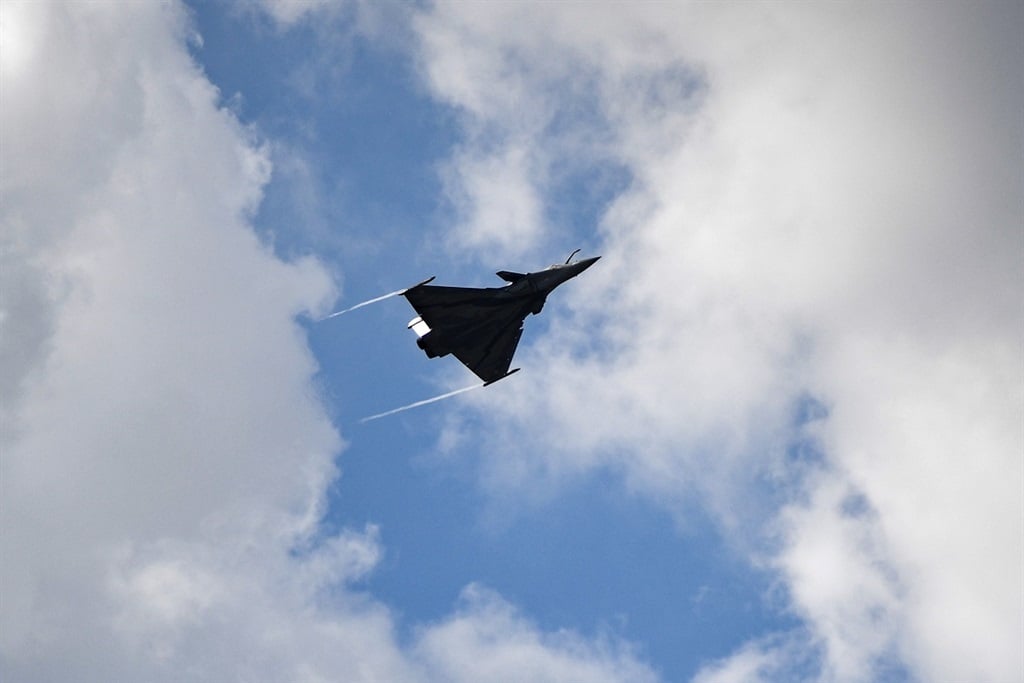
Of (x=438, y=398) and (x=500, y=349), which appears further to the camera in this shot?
(x=500, y=349)

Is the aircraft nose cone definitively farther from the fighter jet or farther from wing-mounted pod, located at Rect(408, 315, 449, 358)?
wing-mounted pod, located at Rect(408, 315, 449, 358)

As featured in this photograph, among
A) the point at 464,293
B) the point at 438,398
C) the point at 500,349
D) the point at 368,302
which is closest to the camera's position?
the point at 368,302

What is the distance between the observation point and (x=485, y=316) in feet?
258

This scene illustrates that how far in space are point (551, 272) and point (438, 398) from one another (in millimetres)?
17316

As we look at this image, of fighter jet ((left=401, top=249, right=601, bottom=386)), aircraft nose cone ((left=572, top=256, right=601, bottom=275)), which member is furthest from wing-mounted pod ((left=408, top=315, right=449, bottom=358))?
aircraft nose cone ((left=572, top=256, right=601, bottom=275))

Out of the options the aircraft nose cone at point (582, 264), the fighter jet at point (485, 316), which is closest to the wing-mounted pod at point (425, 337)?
the fighter jet at point (485, 316)

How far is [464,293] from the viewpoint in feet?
250

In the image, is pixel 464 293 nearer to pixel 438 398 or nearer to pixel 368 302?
pixel 438 398

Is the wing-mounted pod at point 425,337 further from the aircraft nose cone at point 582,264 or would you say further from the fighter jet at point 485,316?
the aircraft nose cone at point 582,264

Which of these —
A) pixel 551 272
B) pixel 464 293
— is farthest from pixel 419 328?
pixel 551 272

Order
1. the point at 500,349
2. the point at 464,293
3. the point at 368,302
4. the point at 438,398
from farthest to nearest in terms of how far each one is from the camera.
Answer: the point at 500,349 < the point at 464,293 < the point at 438,398 < the point at 368,302

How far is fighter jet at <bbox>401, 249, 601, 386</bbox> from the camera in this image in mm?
75875

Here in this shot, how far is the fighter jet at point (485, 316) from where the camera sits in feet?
249

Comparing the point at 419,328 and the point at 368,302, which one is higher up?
the point at 419,328
